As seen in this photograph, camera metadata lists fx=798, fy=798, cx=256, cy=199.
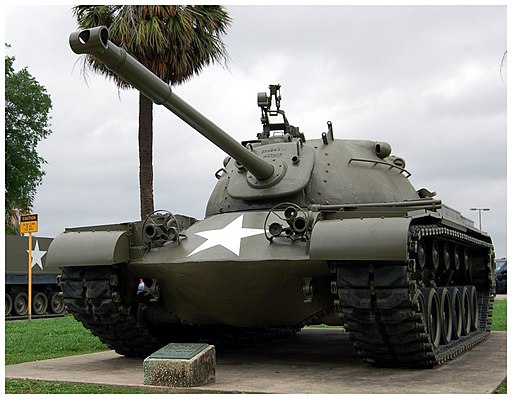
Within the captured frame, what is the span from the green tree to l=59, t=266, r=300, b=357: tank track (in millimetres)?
22108

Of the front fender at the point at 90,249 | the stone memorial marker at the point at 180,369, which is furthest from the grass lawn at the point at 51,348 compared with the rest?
the front fender at the point at 90,249

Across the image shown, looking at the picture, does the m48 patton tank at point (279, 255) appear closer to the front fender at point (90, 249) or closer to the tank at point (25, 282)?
the front fender at point (90, 249)

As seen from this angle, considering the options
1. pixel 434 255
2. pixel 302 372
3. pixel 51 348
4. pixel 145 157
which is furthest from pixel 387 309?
pixel 145 157

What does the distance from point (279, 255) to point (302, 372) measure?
142 centimetres

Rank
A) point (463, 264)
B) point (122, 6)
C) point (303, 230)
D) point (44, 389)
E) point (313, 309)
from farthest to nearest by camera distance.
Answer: point (122, 6) → point (463, 264) → point (313, 309) → point (303, 230) → point (44, 389)

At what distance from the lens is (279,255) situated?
8836mm

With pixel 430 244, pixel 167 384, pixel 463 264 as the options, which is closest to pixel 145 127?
pixel 463 264

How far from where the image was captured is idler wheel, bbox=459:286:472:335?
39.9ft

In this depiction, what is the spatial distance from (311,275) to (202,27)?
11.1 metres

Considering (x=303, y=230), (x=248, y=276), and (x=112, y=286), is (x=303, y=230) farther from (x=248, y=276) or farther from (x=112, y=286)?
(x=112, y=286)

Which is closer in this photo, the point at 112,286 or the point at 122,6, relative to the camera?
the point at 112,286

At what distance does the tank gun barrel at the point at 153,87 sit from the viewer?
715 centimetres

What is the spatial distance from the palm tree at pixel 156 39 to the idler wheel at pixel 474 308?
762 cm

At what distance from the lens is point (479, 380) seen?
830 cm
